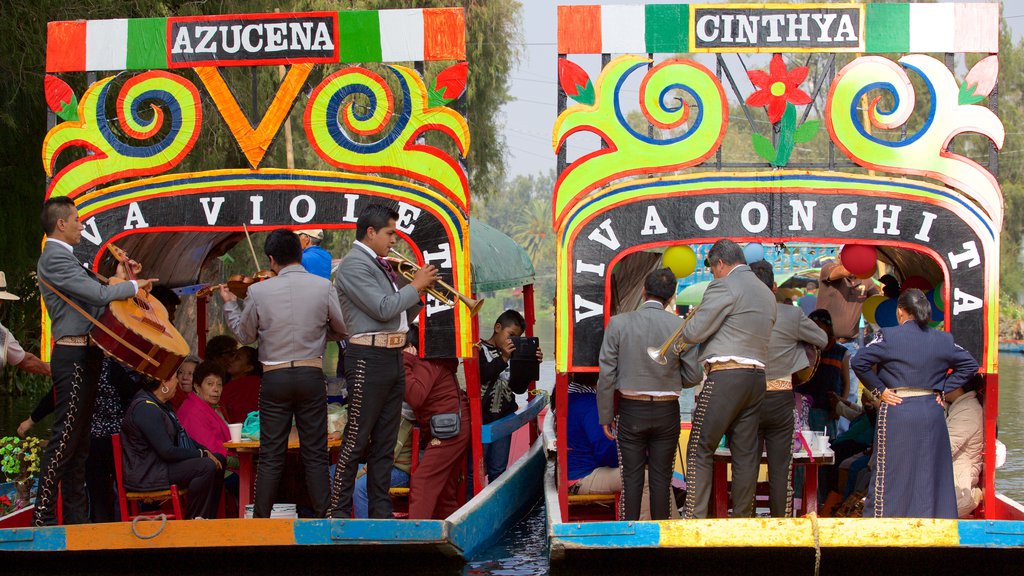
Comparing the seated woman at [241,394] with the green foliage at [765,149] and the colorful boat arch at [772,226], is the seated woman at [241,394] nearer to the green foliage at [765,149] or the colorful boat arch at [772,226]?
the colorful boat arch at [772,226]

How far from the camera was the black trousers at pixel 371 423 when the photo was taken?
7.04 m

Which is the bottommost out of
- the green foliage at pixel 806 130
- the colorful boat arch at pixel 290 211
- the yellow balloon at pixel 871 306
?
the yellow balloon at pixel 871 306

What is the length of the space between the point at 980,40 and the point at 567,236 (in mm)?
→ 2764

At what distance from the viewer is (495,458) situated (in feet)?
32.0

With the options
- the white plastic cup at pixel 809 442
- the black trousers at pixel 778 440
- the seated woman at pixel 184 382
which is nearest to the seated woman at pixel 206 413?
the seated woman at pixel 184 382

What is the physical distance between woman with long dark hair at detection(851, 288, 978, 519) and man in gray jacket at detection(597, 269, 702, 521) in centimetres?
116

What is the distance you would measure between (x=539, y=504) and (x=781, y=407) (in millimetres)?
3824

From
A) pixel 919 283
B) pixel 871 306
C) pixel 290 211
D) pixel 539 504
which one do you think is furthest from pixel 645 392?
pixel 539 504

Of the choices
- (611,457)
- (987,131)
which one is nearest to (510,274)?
(611,457)

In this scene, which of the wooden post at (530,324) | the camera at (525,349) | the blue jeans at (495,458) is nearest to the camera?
the camera at (525,349)

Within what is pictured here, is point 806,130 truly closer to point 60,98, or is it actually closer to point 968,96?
point 968,96

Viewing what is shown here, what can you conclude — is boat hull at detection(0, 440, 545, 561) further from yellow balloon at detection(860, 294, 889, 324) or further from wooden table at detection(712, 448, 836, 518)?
yellow balloon at detection(860, 294, 889, 324)

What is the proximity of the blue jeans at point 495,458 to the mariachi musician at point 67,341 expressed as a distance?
3314 millimetres

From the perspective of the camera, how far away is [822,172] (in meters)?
7.57
